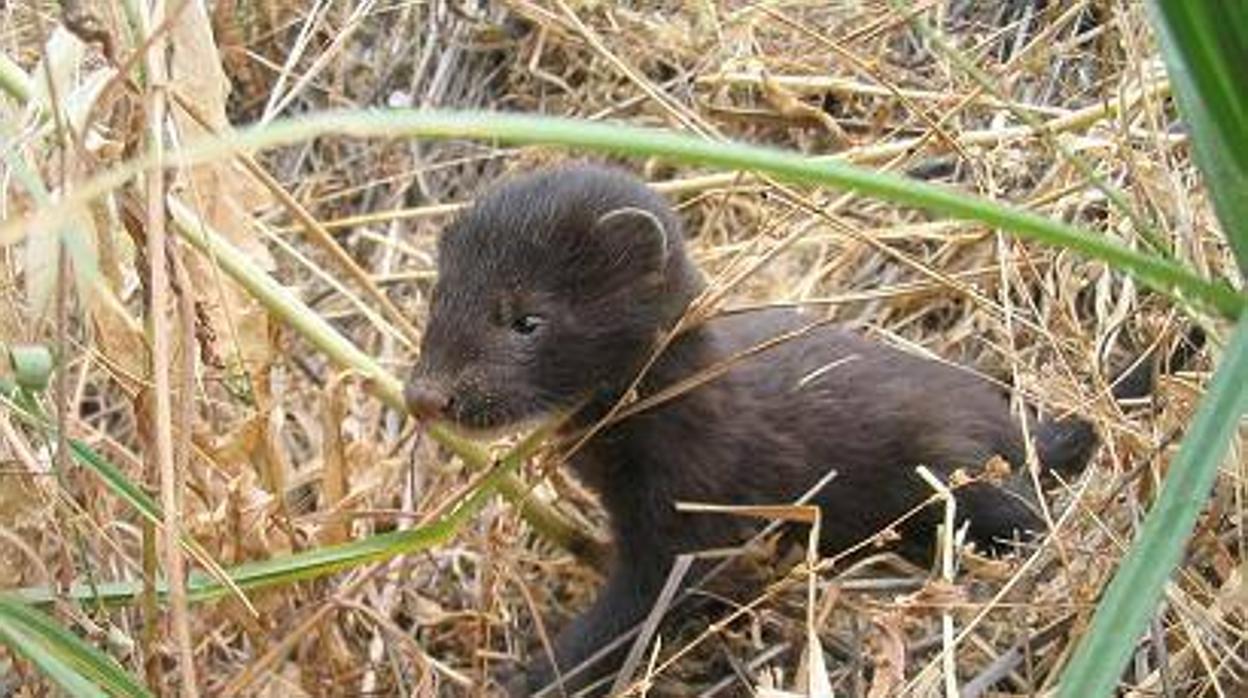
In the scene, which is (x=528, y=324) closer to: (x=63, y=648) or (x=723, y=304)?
(x=723, y=304)

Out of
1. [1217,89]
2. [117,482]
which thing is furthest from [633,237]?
[1217,89]

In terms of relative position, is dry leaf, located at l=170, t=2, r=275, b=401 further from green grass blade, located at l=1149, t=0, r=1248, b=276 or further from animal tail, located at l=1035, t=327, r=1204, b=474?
animal tail, located at l=1035, t=327, r=1204, b=474

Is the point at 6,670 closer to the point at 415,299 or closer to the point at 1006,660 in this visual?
the point at 1006,660

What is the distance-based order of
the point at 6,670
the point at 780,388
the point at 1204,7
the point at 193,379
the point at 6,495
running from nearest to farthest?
the point at 1204,7 → the point at 193,379 → the point at 6,495 → the point at 6,670 → the point at 780,388

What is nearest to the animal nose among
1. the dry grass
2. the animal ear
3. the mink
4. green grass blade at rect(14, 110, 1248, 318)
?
the mink

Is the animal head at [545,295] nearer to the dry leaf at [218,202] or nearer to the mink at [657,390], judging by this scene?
the mink at [657,390]

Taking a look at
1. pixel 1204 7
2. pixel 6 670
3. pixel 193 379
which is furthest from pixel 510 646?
pixel 1204 7

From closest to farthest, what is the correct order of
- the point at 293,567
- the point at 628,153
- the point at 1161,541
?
1. the point at 628,153
2. the point at 1161,541
3. the point at 293,567
